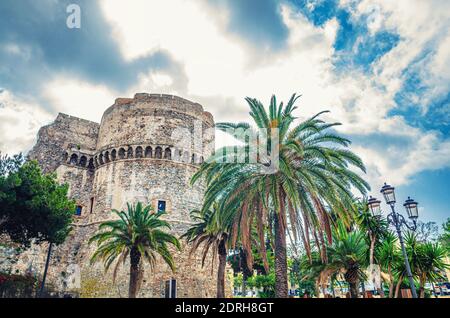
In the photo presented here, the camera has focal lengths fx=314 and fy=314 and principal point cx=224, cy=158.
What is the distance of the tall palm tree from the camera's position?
10.7m

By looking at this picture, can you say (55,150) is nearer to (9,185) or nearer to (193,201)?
(9,185)

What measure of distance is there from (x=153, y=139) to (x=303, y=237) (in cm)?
1459

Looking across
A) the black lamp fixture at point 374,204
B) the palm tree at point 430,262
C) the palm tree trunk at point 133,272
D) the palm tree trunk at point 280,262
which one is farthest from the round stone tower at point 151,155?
the palm tree at point 430,262

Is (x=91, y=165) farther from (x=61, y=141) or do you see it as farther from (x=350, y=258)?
(x=350, y=258)

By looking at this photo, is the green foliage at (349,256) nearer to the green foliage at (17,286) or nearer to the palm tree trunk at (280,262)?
the palm tree trunk at (280,262)

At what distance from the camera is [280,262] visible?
1135 centimetres

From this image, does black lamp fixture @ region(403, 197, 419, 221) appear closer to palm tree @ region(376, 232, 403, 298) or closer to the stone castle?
palm tree @ region(376, 232, 403, 298)

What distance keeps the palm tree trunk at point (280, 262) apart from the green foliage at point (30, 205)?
1223 centimetres

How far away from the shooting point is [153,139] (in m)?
22.8

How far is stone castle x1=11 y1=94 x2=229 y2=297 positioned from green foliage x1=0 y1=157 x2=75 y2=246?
4068mm

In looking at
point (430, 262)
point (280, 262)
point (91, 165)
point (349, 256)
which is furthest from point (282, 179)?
point (91, 165)

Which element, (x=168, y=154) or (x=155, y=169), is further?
(x=168, y=154)

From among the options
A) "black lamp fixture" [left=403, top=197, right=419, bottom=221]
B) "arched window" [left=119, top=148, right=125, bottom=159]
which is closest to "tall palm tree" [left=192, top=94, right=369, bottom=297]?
"black lamp fixture" [left=403, top=197, right=419, bottom=221]

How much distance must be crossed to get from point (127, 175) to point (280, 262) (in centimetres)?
1398
